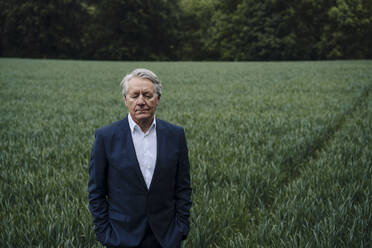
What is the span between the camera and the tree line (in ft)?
155

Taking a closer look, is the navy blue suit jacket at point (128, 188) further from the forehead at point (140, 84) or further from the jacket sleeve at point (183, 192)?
the forehead at point (140, 84)

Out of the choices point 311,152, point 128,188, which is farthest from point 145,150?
point 311,152

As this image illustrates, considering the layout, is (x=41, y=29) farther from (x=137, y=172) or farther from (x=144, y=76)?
(x=137, y=172)

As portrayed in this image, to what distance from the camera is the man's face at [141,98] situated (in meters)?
1.62

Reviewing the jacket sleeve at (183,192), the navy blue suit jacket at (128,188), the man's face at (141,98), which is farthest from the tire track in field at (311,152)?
the man's face at (141,98)

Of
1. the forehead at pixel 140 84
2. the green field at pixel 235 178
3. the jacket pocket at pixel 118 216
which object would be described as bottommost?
the green field at pixel 235 178

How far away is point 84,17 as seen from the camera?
52.2 m

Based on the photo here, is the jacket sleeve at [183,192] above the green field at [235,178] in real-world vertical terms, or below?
above

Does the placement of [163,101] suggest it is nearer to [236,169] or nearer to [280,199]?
[236,169]

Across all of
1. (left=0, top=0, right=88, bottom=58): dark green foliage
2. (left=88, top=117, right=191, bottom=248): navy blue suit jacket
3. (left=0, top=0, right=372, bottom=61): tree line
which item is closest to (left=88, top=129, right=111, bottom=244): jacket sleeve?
(left=88, top=117, right=191, bottom=248): navy blue suit jacket

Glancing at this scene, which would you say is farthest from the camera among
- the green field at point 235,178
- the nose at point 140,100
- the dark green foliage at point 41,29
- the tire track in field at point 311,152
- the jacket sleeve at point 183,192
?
the dark green foliage at point 41,29

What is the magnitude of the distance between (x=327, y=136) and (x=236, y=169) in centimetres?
294

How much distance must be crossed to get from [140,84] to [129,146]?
344 mm

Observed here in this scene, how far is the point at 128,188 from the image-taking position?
65.4 inches
